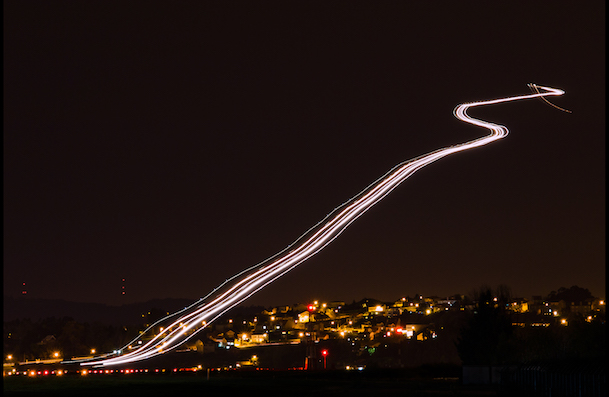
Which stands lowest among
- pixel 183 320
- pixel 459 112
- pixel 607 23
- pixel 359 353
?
pixel 359 353

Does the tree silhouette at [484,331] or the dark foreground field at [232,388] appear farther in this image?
the tree silhouette at [484,331]

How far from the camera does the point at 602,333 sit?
41688 millimetres

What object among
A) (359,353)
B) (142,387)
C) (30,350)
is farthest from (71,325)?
(142,387)

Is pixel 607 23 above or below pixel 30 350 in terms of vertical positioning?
above

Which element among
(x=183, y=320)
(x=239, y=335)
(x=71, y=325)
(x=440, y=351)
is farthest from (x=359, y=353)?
(x=183, y=320)

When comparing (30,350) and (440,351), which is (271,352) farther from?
(30,350)

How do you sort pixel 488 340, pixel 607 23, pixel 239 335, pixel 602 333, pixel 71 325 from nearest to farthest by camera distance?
pixel 607 23 → pixel 602 333 → pixel 488 340 → pixel 71 325 → pixel 239 335

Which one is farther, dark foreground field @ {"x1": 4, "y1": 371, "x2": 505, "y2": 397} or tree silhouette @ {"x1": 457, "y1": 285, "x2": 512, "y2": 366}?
tree silhouette @ {"x1": 457, "y1": 285, "x2": 512, "y2": 366}

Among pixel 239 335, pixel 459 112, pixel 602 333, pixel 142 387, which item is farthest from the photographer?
pixel 239 335

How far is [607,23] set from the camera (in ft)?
70.4

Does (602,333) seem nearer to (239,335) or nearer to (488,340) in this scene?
(488,340)

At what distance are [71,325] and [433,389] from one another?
105 m

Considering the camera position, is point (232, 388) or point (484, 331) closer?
point (232, 388)

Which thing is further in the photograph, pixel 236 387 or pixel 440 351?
pixel 440 351
